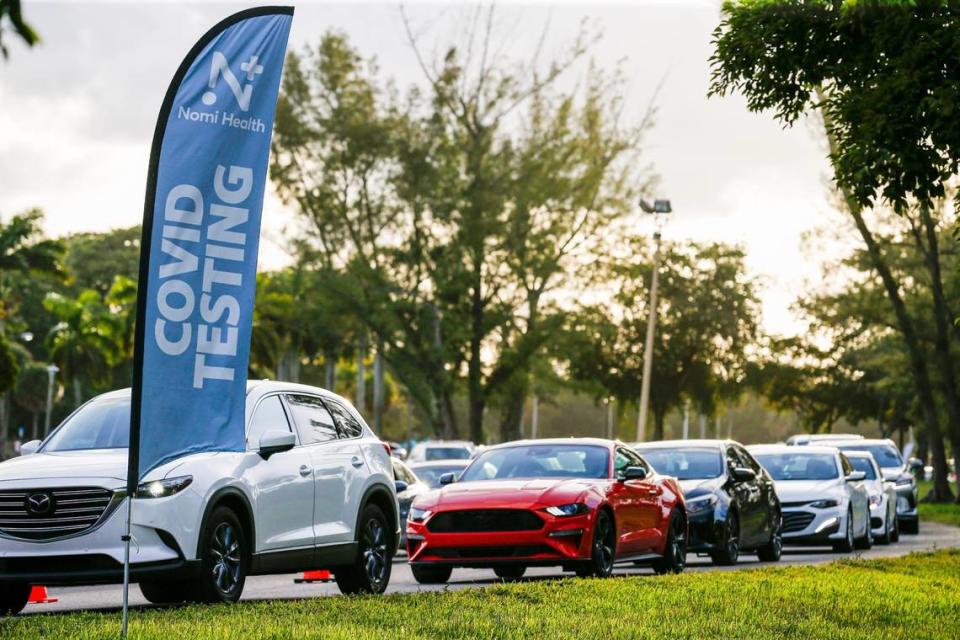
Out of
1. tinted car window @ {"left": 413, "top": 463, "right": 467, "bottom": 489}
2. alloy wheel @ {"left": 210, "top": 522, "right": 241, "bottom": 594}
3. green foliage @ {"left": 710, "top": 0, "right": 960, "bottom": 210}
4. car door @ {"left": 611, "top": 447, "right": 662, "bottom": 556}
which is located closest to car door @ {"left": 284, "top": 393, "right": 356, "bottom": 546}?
alloy wheel @ {"left": 210, "top": 522, "right": 241, "bottom": 594}

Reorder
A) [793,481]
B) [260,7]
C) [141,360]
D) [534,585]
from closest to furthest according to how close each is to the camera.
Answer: [141,360] → [260,7] → [534,585] → [793,481]

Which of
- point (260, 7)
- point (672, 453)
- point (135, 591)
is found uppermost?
point (260, 7)

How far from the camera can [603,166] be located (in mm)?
48969

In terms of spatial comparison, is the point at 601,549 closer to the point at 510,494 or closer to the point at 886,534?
the point at 510,494

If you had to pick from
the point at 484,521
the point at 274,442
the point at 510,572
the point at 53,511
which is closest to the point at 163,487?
the point at 53,511

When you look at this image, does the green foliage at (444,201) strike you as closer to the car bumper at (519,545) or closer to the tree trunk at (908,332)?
the tree trunk at (908,332)

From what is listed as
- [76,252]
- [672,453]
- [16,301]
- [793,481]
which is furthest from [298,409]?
[76,252]

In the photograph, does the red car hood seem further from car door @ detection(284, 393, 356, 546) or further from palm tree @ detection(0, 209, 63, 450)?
palm tree @ detection(0, 209, 63, 450)

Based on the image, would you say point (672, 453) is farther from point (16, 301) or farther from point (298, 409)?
point (16, 301)

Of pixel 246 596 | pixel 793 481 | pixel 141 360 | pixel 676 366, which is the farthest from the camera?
pixel 676 366

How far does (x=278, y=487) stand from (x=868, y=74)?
19.9 feet

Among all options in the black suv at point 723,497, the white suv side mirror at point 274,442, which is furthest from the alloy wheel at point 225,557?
the black suv at point 723,497

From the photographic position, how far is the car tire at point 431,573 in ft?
57.1

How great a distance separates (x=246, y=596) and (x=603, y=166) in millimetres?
34248
